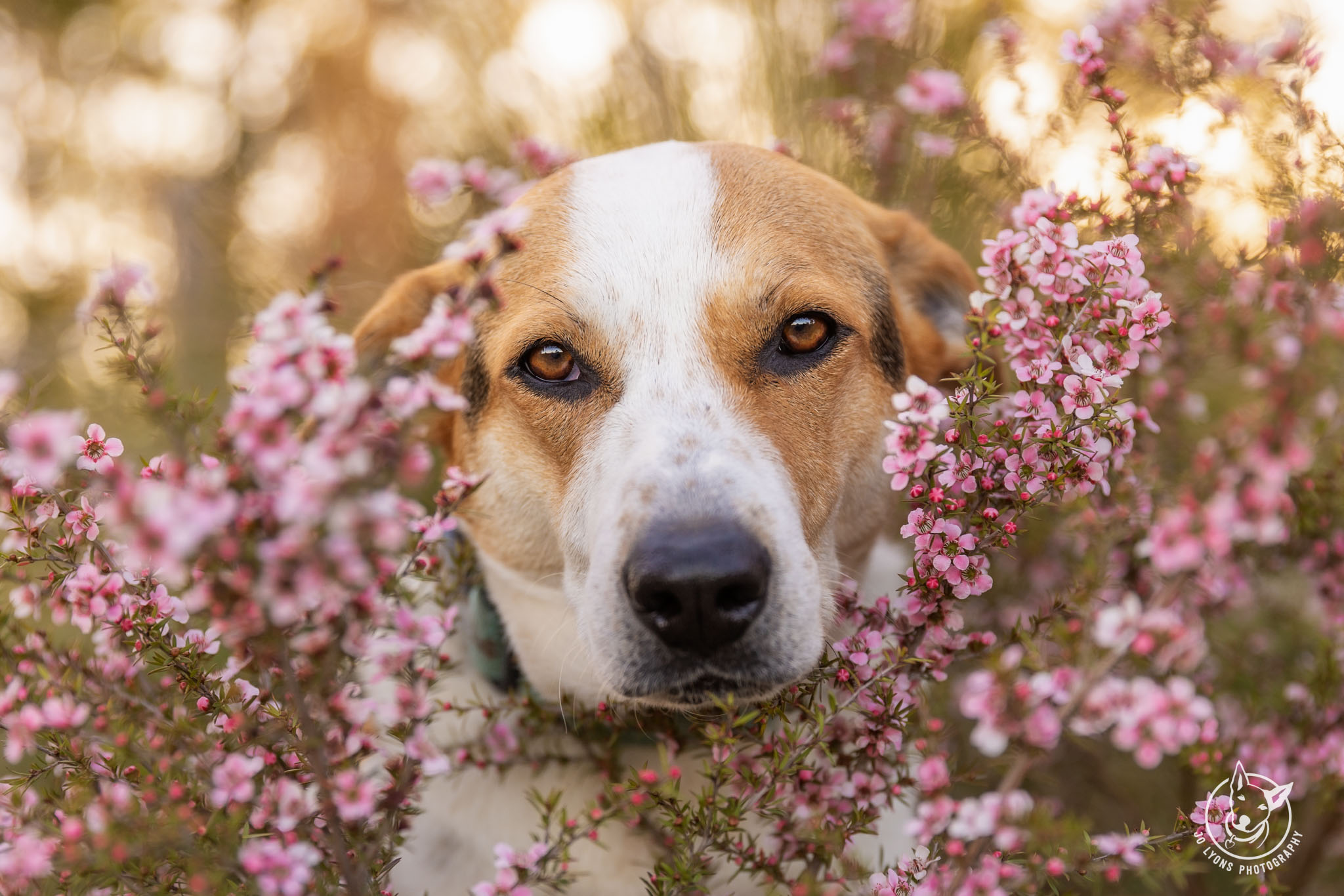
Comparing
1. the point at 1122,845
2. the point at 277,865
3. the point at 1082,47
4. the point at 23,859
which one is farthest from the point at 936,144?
the point at 23,859

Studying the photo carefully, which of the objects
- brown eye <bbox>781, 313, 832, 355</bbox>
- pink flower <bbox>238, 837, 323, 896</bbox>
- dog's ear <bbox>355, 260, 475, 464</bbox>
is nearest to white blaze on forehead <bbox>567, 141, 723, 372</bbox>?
brown eye <bbox>781, 313, 832, 355</bbox>

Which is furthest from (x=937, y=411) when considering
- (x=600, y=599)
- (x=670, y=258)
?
(x=670, y=258)

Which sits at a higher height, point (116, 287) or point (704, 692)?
point (116, 287)

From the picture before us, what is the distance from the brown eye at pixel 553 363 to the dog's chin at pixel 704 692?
3.13 feet

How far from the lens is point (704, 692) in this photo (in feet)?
6.52

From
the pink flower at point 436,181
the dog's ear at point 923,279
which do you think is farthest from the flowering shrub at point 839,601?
the pink flower at point 436,181

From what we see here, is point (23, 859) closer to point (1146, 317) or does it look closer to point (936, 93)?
point (1146, 317)

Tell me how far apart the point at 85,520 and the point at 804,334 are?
5.93 feet

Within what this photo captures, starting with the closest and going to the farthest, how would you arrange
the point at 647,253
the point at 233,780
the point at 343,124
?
1. the point at 233,780
2. the point at 647,253
3. the point at 343,124

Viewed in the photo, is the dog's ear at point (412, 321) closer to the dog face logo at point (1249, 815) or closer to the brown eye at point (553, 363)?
the brown eye at point (553, 363)

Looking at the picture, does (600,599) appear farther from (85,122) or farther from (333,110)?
(85,122)

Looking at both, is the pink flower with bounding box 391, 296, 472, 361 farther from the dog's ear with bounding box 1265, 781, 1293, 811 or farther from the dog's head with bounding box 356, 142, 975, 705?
the dog's ear with bounding box 1265, 781, 1293, 811

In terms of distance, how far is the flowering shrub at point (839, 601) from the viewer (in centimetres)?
112

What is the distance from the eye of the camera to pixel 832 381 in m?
2.52
